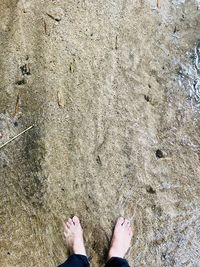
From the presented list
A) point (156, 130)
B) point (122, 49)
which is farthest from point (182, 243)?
point (122, 49)

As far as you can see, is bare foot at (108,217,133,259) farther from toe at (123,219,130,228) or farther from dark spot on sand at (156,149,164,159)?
dark spot on sand at (156,149,164,159)

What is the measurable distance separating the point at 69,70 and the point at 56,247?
3.49ft

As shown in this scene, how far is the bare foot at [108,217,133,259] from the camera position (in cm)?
330

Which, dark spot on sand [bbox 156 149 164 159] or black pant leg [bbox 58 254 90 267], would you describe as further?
dark spot on sand [bbox 156 149 164 159]

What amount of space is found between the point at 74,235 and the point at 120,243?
0.28m

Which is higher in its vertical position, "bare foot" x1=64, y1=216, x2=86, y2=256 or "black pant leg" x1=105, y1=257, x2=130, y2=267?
"bare foot" x1=64, y1=216, x2=86, y2=256

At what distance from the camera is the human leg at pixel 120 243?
10.7 ft


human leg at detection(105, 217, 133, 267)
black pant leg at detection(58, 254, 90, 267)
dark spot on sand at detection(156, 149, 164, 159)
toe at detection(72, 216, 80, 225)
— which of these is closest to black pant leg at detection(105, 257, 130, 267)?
human leg at detection(105, 217, 133, 267)

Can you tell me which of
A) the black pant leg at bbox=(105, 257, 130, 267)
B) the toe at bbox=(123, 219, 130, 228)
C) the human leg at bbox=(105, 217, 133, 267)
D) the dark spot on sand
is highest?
the dark spot on sand

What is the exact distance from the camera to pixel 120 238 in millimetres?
3314

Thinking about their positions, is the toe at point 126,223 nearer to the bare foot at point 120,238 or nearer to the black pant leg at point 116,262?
the bare foot at point 120,238

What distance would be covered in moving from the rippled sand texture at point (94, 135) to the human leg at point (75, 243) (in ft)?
0.14

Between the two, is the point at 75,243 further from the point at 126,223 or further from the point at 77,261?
→ the point at 126,223

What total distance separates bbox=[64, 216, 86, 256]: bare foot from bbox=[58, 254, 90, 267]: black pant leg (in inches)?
1.2
